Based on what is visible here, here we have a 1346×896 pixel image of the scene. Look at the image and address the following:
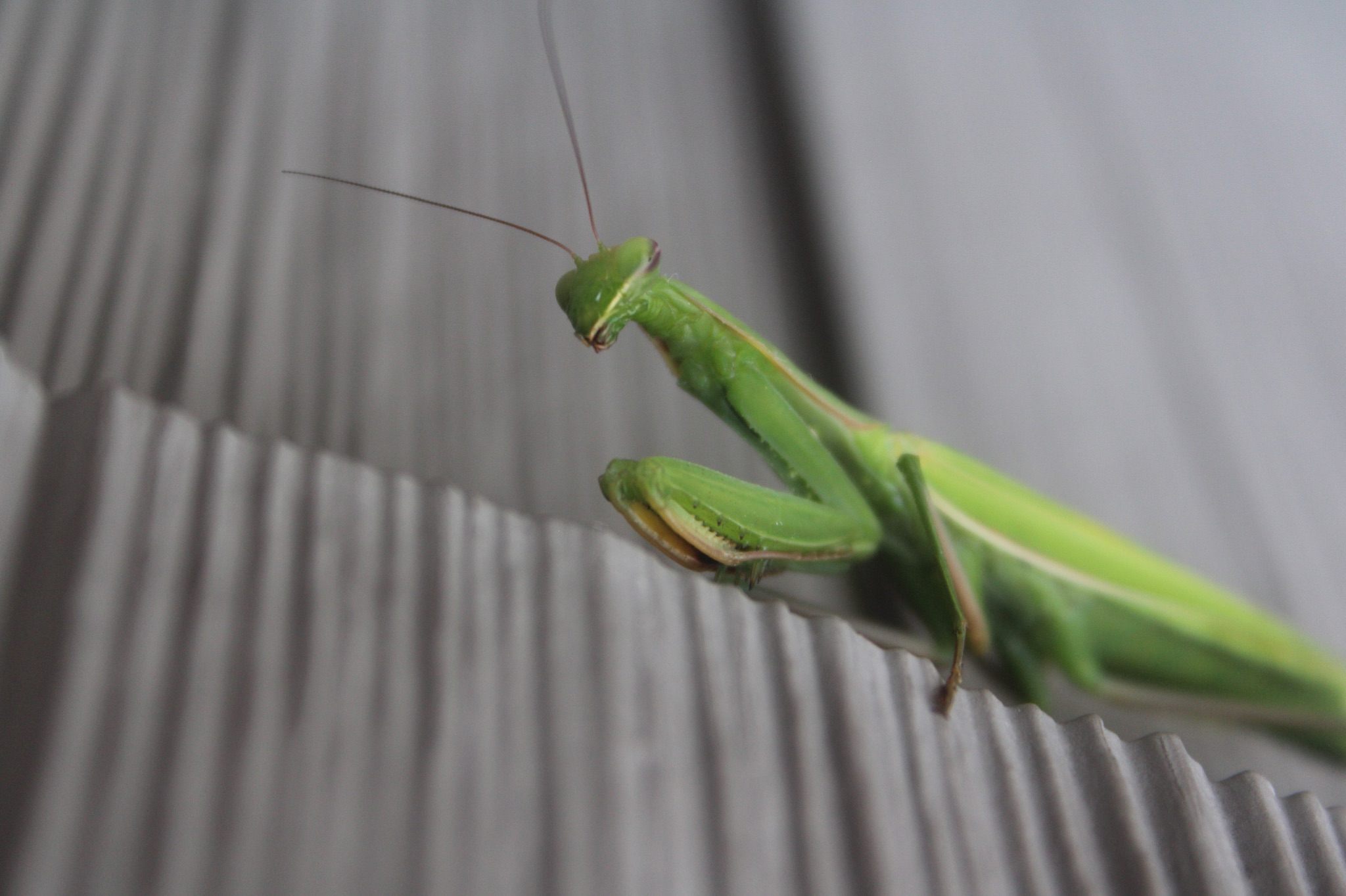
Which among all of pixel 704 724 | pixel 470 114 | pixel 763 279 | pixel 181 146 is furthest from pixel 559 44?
pixel 704 724

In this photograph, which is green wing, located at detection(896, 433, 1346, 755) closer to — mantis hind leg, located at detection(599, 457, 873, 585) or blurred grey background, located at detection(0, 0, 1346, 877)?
blurred grey background, located at detection(0, 0, 1346, 877)

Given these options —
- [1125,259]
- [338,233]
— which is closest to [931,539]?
[338,233]

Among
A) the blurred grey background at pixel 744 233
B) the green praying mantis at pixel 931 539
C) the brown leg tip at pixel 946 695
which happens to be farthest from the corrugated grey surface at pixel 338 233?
the brown leg tip at pixel 946 695

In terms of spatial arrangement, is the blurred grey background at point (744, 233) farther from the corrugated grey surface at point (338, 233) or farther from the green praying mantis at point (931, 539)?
the green praying mantis at point (931, 539)

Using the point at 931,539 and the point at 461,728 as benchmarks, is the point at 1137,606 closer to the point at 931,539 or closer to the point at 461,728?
the point at 931,539

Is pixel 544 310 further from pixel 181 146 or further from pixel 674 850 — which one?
pixel 674 850

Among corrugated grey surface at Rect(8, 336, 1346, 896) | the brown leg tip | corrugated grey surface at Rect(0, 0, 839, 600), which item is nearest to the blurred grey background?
corrugated grey surface at Rect(0, 0, 839, 600)
